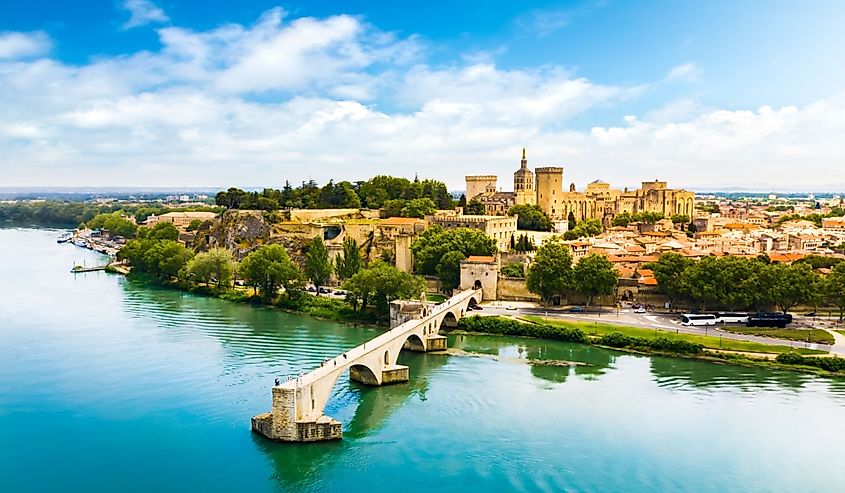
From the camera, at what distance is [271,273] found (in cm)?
2717

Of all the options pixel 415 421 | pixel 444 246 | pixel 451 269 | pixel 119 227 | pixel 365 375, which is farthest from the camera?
pixel 119 227

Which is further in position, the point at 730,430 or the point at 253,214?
the point at 253,214

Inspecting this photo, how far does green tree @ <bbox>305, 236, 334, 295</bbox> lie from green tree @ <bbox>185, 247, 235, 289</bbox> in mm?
4124

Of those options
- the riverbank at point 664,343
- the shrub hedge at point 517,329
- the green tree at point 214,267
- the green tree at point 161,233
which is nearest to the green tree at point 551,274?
the riverbank at point 664,343

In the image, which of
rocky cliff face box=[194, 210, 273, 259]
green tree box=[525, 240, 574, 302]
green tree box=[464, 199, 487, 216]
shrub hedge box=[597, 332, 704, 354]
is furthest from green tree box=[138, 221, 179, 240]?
shrub hedge box=[597, 332, 704, 354]

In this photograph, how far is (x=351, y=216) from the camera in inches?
1517

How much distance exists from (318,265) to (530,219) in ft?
51.4

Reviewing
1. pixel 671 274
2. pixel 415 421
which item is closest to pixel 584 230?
pixel 671 274

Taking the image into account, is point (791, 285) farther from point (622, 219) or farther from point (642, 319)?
point (622, 219)

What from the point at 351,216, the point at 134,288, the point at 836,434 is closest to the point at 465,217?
the point at 351,216

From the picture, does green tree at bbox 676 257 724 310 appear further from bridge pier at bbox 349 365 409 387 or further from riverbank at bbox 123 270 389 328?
bridge pier at bbox 349 365 409 387

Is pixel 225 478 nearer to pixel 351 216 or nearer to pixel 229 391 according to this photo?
pixel 229 391

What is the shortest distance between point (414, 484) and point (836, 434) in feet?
27.8

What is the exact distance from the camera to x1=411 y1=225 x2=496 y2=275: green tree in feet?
96.5
